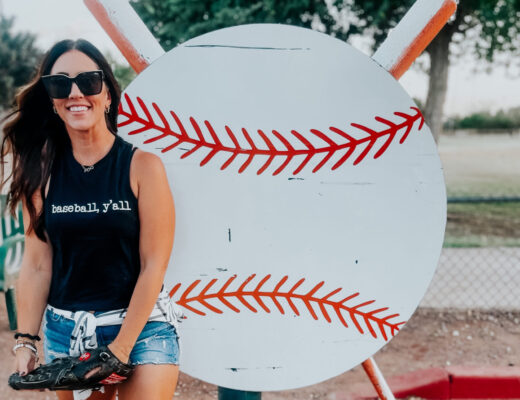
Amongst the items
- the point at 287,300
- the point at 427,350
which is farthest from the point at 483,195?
the point at 287,300

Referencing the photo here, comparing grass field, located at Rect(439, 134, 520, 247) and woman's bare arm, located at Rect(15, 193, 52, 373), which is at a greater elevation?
woman's bare arm, located at Rect(15, 193, 52, 373)

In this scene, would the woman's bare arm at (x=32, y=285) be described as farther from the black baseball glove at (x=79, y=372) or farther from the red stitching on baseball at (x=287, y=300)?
the red stitching on baseball at (x=287, y=300)

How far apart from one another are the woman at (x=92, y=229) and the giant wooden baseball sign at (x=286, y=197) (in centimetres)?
21

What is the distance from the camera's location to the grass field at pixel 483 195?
6.09 metres

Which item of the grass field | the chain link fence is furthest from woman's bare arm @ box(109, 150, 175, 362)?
the grass field

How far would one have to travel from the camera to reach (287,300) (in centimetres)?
148

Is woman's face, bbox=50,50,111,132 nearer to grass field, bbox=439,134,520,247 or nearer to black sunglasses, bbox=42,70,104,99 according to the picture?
black sunglasses, bbox=42,70,104,99

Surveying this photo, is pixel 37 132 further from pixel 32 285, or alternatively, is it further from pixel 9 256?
pixel 9 256

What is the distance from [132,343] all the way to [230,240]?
0.43m

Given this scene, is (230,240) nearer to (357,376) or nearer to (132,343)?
(132,343)

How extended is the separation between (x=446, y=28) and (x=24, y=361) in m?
7.06

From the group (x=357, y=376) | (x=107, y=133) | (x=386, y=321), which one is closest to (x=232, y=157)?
(x=107, y=133)

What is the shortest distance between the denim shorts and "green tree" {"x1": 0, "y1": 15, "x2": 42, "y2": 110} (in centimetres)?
2145

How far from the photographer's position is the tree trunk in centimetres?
700
